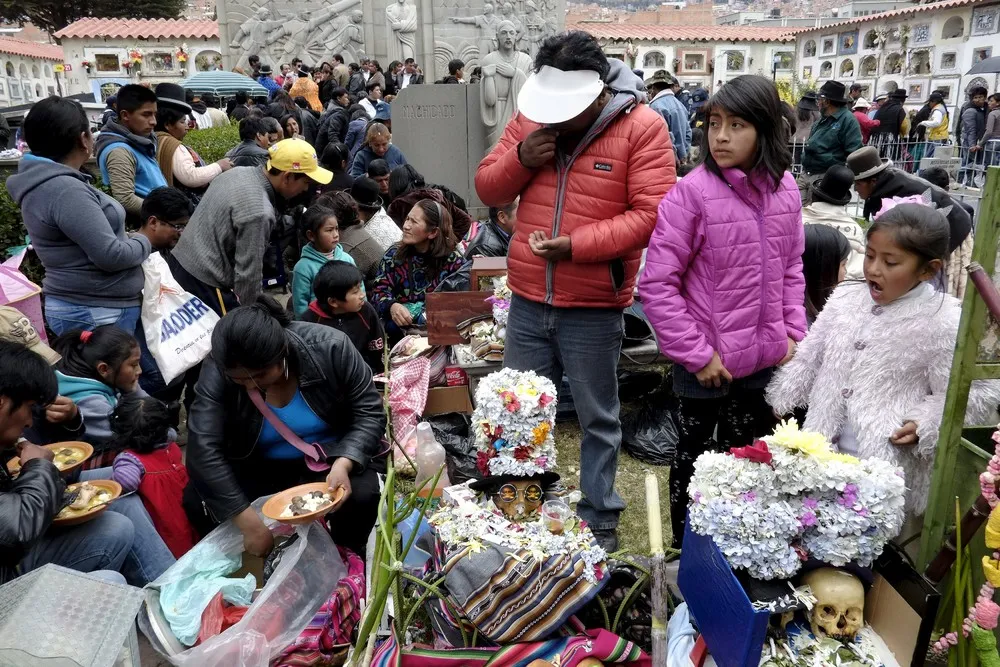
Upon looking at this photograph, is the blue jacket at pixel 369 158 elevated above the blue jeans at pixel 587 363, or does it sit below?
above

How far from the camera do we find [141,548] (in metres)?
2.65

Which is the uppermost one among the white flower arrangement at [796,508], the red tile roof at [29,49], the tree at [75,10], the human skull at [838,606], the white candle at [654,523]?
the tree at [75,10]

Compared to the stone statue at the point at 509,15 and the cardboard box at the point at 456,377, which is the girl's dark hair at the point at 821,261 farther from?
the stone statue at the point at 509,15

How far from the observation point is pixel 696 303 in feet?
8.48

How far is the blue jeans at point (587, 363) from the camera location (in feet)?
9.14

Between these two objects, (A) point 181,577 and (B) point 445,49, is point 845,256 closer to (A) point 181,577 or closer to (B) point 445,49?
(A) point 181,577

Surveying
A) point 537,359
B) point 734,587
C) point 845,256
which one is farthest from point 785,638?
point 845,256

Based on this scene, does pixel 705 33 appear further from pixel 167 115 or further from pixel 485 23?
pixel 167 115

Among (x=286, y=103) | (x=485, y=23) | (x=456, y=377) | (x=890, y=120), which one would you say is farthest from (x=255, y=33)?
(x=456, y=377)

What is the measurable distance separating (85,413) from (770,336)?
268cm

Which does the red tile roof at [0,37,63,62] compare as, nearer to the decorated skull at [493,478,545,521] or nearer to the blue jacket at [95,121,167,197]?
the blue jacket at [95,121,167,197]

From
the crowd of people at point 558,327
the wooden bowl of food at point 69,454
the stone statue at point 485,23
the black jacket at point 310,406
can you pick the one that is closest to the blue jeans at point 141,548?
the crowd of people at point 558,327

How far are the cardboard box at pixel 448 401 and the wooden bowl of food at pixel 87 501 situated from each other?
179 centimetres

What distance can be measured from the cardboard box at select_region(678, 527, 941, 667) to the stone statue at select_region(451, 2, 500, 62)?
18920 millimetres
